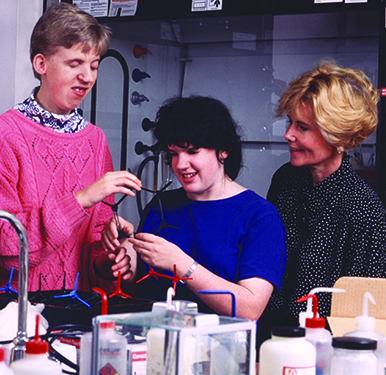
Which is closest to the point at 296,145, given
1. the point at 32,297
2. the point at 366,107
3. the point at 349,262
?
the point at 366,107

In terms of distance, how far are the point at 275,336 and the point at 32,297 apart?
2.46ft

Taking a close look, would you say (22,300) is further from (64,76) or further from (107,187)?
(64,76)

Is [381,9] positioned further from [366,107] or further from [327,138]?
[327,138]

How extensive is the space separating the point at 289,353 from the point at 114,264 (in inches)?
36.4

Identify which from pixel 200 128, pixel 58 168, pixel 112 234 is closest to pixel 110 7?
pixel 58 168

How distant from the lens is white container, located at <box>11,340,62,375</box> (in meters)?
0.89

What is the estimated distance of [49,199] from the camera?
1.71 metres

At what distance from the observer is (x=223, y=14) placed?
243cm

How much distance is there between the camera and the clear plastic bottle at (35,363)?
2.93 feet

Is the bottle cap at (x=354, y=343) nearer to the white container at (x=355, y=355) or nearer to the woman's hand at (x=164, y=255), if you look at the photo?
the white container at (x=355, y=355)

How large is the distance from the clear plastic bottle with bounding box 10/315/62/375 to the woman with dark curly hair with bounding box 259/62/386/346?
3.40 feet

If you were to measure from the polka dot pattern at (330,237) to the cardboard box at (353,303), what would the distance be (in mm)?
375

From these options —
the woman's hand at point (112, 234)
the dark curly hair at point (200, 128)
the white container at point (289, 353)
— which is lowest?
the white container at point (289, 353)

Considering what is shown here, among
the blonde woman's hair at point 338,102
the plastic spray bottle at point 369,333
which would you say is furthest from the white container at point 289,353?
the blonde woman's hair at point 338,102
